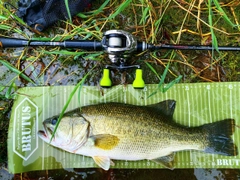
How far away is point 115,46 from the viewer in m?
2.29

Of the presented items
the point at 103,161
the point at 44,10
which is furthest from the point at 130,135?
the point at 44,10

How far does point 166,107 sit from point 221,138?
21.4 inches

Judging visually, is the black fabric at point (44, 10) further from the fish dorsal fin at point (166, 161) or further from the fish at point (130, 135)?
the fish dorsal fin at point (166, 161)

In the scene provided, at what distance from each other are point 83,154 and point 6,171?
31.1 inches

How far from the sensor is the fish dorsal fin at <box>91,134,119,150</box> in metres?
2.43

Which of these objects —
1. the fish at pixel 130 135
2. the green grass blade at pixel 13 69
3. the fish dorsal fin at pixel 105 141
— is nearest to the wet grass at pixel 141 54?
the green grass blade at pixel 13 69

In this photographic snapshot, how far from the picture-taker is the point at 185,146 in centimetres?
251

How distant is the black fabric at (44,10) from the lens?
8.51ft

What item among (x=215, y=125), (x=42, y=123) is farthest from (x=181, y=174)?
(x=42, y=123)

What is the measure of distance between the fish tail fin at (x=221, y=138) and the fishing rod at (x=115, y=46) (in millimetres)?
666

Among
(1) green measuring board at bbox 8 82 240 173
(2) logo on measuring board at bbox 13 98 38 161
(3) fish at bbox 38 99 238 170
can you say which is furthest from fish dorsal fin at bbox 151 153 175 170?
(2) logo on measuring board at bbox 13 98 38 161

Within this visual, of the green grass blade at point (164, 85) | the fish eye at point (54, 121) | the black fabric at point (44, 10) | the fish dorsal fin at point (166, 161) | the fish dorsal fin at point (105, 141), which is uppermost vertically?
the black fabric at point (44, 10)

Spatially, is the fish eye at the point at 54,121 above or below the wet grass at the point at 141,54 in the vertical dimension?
below

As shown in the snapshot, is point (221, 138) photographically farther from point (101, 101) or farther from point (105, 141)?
point (101, 101)
